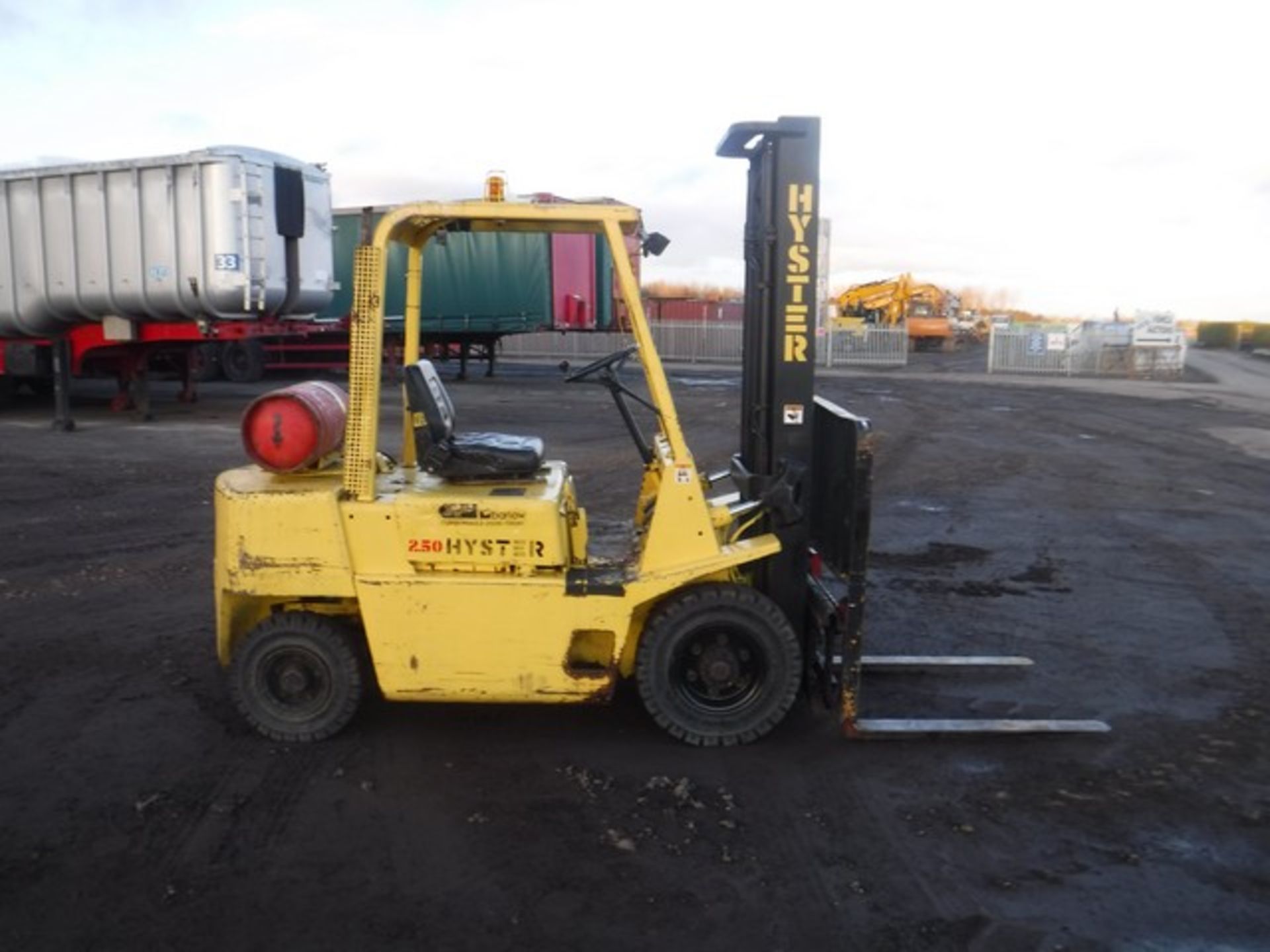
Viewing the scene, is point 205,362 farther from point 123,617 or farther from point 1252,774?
point 1252,774

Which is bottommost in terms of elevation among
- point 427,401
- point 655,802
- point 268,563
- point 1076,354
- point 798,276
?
point 655,802

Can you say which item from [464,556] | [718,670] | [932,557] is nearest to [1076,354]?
[932,557]

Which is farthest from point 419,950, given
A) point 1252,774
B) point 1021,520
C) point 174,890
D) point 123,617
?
point 1021,520

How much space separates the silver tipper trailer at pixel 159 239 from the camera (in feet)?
54.3

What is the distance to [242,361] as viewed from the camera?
27.6 meters

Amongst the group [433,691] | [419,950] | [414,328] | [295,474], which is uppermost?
[414,328]

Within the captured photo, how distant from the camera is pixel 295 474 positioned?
18.3ft

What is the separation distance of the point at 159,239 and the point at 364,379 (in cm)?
1340

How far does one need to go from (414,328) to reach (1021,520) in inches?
304

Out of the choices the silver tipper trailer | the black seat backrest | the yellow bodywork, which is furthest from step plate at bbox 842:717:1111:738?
the silver tipper trailer

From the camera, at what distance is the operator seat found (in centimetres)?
540

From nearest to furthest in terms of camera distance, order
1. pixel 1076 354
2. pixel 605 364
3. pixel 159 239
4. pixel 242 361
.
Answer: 1. pixel 605 364
2. pixel 159 239
3. pixel 242 361
4. pixel 1076 354

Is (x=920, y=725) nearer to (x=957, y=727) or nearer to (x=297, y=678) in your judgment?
(x=957, y=727)

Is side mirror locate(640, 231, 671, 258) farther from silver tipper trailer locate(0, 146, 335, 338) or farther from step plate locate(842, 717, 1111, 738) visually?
silver tipper trailer locate(0, 146, 335, 338)
